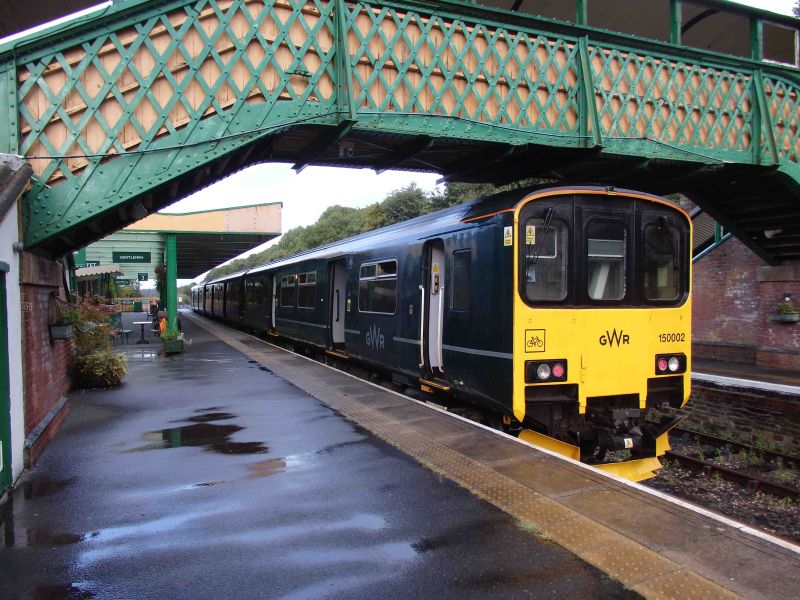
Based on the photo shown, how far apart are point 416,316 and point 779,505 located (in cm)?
489

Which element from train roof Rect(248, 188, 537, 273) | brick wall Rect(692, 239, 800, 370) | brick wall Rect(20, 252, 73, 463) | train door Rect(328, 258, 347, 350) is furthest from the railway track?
brick wall Rect(20, 252, 73, 463)

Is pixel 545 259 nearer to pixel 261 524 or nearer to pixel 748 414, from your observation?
pixel 261 524

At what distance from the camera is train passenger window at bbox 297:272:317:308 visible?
12969 mm

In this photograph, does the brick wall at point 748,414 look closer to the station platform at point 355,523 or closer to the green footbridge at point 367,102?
the green footbridge at point 367,102

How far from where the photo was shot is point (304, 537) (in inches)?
143

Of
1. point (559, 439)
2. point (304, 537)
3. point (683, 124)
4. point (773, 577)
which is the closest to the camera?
point (773, 577)

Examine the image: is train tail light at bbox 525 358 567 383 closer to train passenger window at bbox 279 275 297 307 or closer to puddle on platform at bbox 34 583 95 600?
puddle on platform at bbox 34 583 95 600

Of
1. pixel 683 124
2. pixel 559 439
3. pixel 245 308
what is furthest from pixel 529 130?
pixel 245 308

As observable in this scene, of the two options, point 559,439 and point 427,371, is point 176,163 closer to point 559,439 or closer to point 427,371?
point 427,371

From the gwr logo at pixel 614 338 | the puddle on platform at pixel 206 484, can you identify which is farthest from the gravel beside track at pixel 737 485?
the puddle on platform at pixel 206 484

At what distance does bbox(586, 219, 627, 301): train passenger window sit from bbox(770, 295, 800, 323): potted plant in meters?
8.69

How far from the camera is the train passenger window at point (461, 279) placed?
20.5 ft

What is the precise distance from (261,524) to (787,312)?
12.7 m

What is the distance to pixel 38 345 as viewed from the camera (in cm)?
561
